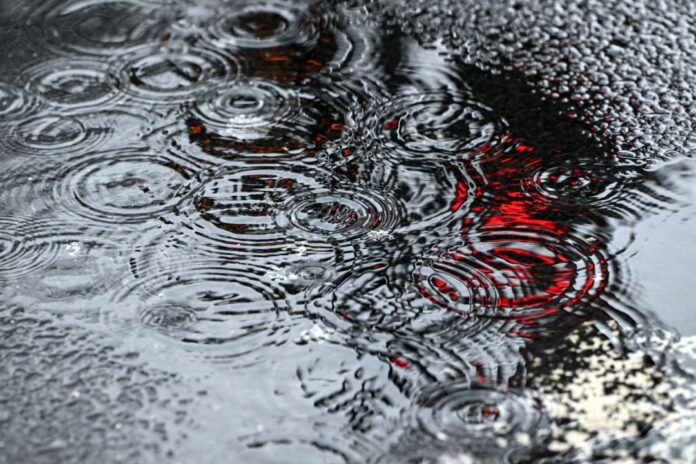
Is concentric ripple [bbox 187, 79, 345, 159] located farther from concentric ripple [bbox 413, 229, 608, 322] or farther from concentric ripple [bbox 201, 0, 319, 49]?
concentric ripple [bbox 413, 229, 608, 322]

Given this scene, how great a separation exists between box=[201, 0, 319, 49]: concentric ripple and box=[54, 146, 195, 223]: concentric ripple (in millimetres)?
669

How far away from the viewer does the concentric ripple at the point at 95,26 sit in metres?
3.28

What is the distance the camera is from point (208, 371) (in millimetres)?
2145

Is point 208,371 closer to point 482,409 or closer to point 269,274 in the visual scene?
point 269,274

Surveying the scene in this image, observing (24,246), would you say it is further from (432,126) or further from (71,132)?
(432,126)

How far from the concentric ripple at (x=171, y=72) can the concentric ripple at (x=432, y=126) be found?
56cm

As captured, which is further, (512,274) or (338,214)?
(338,214)

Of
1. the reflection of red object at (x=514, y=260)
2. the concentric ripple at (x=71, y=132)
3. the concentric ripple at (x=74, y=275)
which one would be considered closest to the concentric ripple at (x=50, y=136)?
the concentric ripple at (x=71, y=132)

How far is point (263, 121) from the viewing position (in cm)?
293

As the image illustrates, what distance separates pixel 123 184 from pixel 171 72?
0.61m

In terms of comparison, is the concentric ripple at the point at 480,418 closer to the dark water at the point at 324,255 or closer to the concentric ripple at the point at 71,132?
the dark water at the point at 324,255

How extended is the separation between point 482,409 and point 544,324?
→ 322mm

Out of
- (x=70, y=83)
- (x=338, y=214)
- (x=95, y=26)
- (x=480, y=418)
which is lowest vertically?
(x=480, y=418)

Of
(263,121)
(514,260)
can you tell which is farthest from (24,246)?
(514,260)
